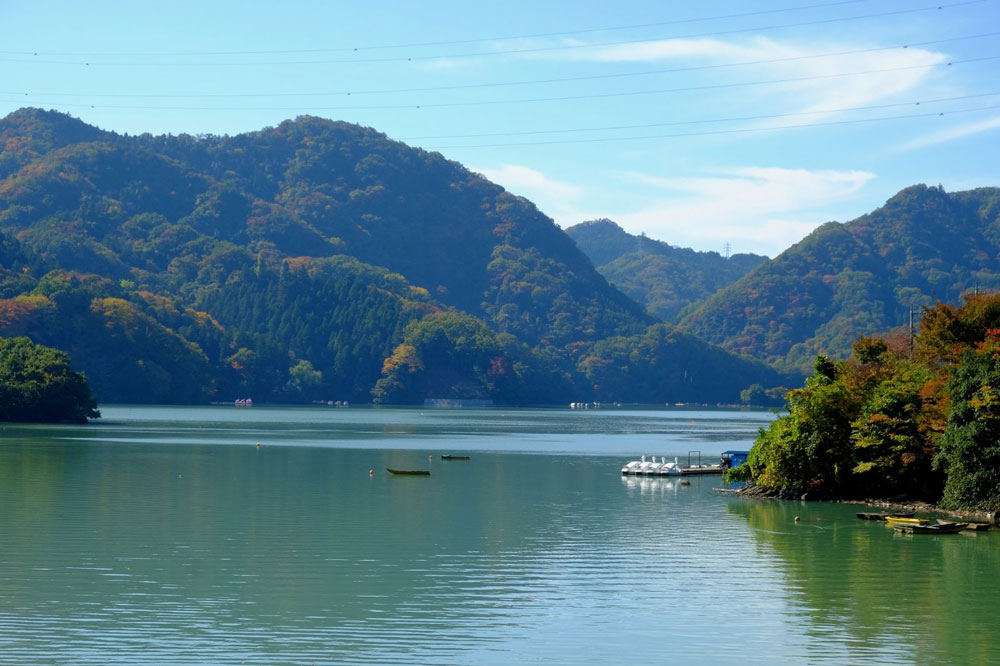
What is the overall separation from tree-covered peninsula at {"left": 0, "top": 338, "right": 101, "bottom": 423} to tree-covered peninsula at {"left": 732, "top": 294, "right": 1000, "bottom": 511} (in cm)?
8086

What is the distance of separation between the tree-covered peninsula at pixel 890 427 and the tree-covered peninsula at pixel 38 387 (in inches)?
3184

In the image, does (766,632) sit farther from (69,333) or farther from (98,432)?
(69,333)

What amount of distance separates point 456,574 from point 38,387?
95476mm

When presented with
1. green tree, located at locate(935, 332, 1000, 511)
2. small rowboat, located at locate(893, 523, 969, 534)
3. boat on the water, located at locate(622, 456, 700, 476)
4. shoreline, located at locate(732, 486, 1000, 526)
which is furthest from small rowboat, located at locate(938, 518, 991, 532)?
boat on the water, located at locate(622, 456, 700, 476)

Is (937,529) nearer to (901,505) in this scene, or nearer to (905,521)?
(905,521)

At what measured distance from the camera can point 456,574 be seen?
37969mm

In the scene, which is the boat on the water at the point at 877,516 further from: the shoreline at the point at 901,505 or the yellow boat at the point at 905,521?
the shoreline at the point at 901,505

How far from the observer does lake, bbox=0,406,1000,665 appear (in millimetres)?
28062

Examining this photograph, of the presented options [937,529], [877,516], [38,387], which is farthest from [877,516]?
[38,387]

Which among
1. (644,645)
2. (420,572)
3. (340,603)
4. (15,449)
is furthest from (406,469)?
(644,645)

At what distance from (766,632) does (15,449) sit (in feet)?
228

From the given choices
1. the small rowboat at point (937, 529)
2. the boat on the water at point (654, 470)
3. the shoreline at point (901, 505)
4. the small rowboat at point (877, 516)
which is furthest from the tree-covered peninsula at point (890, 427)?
the boat on the water at point (654, 470)

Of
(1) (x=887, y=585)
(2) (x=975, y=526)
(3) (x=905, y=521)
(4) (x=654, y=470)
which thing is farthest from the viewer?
(4) (x=654, y=470)

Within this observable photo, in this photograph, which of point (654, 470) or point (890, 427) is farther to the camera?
point (654, 470)
